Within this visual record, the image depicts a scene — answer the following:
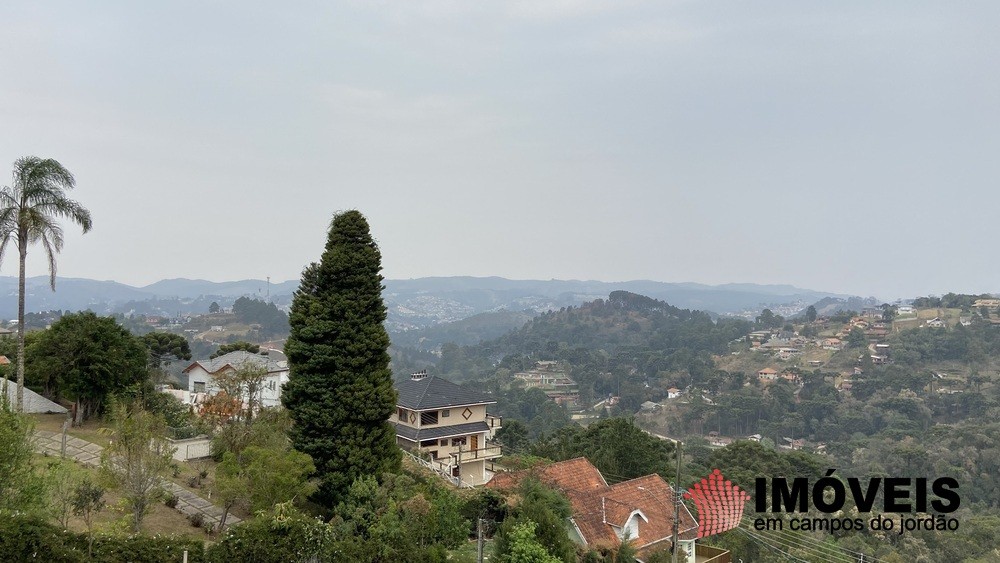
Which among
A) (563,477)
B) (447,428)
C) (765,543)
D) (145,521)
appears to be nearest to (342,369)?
(145,521)

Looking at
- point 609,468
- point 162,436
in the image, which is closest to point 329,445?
point 162,436

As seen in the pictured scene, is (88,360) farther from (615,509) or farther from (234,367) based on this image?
(615,509)

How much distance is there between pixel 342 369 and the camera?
17484 mm

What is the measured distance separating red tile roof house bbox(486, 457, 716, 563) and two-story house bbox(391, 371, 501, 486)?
475 centimetres

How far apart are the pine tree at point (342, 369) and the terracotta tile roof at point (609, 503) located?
489 centimetres

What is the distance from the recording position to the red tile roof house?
65.2 ft

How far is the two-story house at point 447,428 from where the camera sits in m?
25.8

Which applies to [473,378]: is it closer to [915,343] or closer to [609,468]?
[915,343]

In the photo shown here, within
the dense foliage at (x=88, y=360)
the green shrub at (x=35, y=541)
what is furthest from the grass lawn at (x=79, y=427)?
the green shrub at (x=35, y=541)

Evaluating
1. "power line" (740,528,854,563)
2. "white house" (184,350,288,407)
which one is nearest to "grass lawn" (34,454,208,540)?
"white house" (184,350,288,407)

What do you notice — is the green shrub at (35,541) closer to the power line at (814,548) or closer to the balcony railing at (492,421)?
the balcony railing at (492,421)

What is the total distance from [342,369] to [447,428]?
1001 centimetres

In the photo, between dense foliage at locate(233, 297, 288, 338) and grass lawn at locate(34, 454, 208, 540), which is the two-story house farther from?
dense foliage at locate(233, 297, 288, 338)

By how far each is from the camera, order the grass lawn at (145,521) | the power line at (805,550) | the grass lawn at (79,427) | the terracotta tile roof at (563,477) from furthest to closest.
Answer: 1. the power line at (805,550)
2. the grass lawn at (79,427)
3. the terracotta tile roof at (563,477)
4. the grass lawn at (145,521)
